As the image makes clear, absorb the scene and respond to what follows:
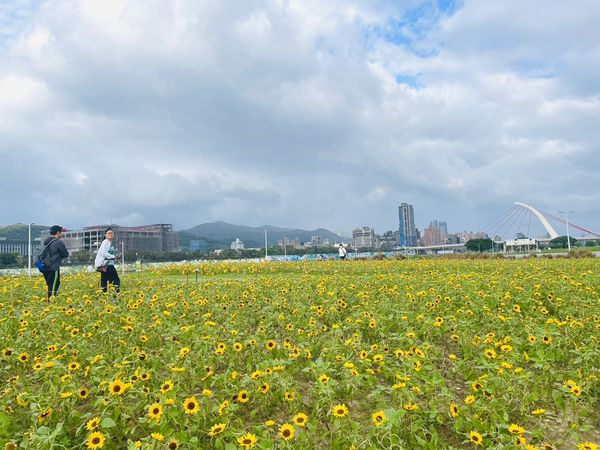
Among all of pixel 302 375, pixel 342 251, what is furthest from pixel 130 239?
pixel 302 375

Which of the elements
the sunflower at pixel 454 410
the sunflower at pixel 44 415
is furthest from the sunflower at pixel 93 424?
the sunflower at pixel 454 410

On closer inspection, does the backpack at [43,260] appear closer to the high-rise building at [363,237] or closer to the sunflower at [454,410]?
the sunflower at [454,410]

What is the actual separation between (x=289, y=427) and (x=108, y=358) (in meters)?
2.34

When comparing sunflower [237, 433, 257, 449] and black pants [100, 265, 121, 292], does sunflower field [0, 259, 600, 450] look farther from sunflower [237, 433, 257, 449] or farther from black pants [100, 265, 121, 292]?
black pants [100, 265, 121, 292]

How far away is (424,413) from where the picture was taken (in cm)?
298

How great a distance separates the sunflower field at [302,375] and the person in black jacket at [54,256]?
143 centimetres

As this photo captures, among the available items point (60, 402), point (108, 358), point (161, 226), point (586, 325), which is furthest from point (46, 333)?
point (161, 226)

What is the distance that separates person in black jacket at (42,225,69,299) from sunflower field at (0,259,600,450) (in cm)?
143

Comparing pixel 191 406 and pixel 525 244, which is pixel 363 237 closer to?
pixel 525 244

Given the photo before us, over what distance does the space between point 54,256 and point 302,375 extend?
19.8 ft

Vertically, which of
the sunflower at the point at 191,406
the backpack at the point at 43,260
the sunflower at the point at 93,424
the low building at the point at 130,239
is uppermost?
the low building at the point at 130,239

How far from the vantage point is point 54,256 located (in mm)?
7758

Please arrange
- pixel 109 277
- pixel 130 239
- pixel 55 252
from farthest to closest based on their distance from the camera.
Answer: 1. pixel 130 239
2. pixel 109 277
3. pixel 55 252

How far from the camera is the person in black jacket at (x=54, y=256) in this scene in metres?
7.73
